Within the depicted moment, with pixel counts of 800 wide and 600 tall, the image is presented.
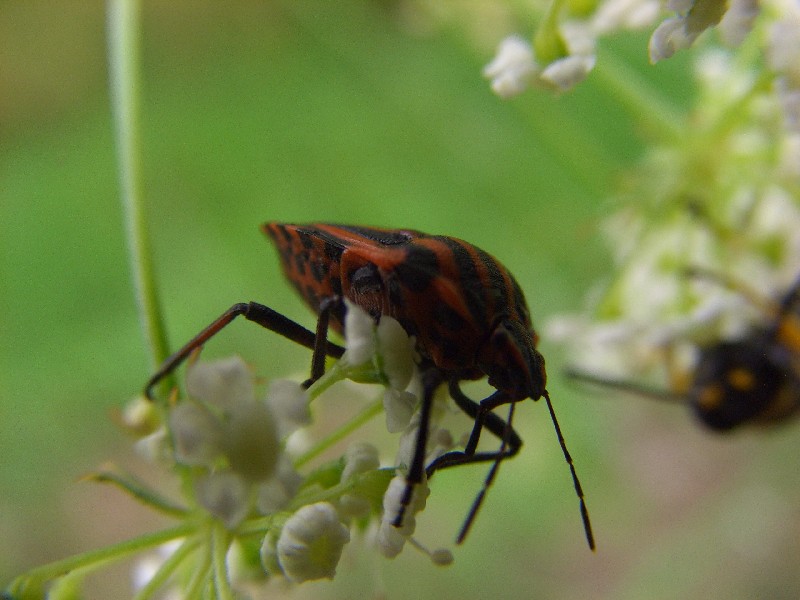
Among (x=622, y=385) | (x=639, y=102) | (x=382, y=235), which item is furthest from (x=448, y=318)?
(x=622, y=385)

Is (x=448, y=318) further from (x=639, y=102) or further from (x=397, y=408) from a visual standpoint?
(x=639, y=102)

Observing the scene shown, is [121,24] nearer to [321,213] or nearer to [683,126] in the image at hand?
[683,126]

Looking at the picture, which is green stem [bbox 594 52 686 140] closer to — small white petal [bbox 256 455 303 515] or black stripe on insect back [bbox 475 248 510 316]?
black stripe on insect back [bbox 475 248 510 316]

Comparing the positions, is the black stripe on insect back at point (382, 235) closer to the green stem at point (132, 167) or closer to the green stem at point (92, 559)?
the green stem at point (132, 167)

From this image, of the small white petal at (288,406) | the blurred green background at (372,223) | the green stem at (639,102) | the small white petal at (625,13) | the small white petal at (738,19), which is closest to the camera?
the small white petal at (288,406)

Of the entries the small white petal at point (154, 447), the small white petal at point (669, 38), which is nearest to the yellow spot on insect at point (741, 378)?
the small white petal at point (669, 38)

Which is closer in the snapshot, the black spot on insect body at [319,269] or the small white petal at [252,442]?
the small white petal at [252,442]
